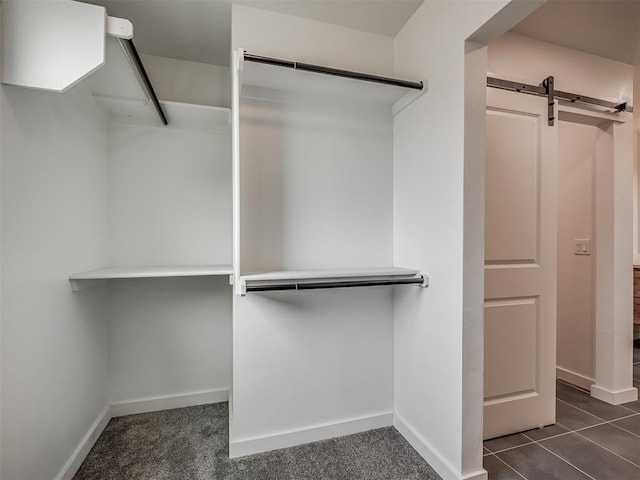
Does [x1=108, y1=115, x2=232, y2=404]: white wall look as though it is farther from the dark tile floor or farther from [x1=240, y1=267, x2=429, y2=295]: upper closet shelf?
the dark tile floor

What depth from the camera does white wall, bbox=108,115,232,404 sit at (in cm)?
212

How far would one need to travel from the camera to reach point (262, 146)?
181cm

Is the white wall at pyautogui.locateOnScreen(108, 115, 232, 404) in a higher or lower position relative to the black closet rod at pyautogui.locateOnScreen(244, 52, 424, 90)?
lower

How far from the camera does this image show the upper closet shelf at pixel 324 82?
4.86 ft

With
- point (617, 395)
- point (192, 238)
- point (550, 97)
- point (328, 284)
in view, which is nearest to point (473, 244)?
point (328, 284)

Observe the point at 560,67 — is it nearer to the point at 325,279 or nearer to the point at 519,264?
the point at 519,264

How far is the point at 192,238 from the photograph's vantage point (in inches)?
88.4

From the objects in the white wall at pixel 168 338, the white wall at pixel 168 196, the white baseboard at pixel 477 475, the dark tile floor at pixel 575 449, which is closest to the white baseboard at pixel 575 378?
the dark tile floor at pixel 575 449

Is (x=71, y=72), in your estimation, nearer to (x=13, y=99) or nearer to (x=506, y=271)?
(x=13, y=99)

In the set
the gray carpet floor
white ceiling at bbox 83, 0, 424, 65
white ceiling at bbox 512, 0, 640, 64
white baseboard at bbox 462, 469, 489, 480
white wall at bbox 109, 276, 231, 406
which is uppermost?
white ceiling at bbox 512, 0, 640, 64

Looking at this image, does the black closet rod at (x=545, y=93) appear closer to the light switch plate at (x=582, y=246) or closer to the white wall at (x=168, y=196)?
the light switch plate at (x=582, y=246)

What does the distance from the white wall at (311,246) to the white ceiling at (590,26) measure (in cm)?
89

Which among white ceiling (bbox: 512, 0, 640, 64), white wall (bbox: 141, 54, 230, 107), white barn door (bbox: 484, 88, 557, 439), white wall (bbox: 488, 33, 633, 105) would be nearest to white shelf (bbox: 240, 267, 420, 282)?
white barn door (bbox: 484, 88, 557, 439)

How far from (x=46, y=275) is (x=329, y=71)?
152 cm
